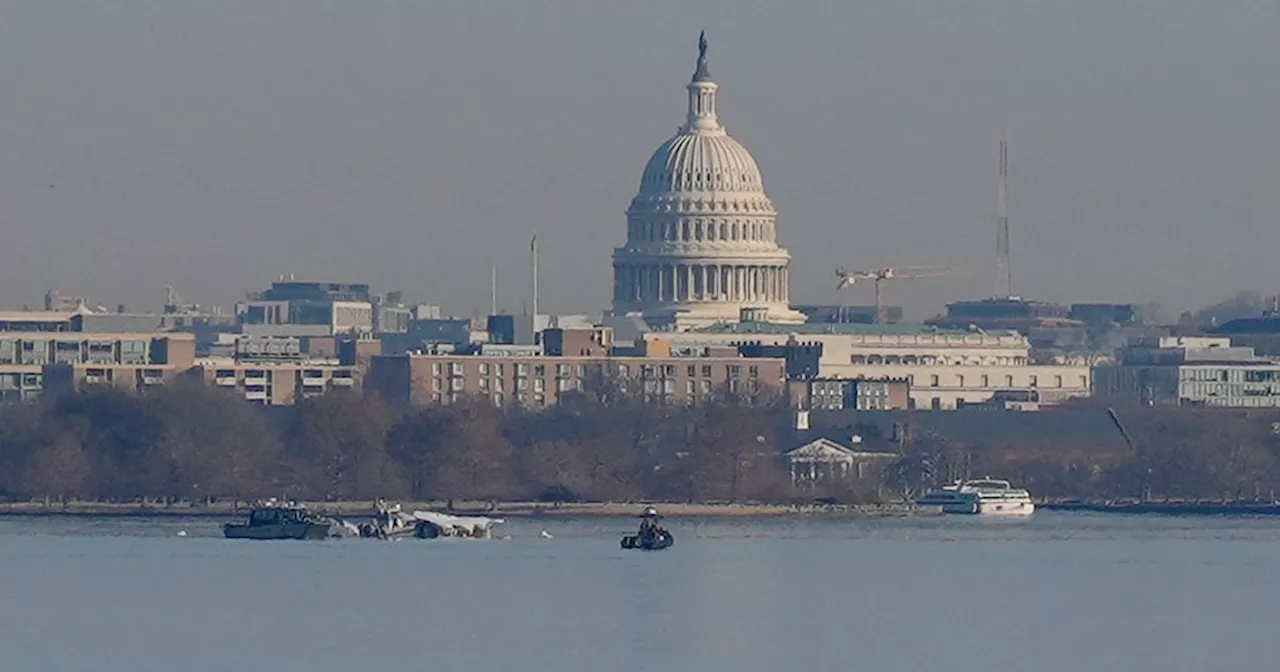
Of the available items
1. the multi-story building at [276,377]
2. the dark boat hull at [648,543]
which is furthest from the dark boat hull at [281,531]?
the multi-story building at [276,377]

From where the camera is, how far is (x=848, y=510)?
477 feet

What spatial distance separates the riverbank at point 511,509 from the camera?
139000mm

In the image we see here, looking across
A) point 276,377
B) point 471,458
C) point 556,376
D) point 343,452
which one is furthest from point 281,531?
point 276,377

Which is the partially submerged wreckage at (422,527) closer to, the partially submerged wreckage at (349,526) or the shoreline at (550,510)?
the partially submerged wreckage at (349,526)

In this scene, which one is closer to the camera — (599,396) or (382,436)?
(382,436)

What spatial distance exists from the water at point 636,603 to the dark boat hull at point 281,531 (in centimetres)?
98

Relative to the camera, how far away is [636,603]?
91.1m

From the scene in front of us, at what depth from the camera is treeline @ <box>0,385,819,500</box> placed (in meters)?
144

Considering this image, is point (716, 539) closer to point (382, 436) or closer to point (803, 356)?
point (382, 436)

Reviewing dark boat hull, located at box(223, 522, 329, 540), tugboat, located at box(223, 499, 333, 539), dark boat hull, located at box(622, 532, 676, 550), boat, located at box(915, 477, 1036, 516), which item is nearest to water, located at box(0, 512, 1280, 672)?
dark boat hull, located at box(622, 532, 676, 550)

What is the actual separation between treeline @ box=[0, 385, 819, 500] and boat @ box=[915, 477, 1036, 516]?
13.6 feet

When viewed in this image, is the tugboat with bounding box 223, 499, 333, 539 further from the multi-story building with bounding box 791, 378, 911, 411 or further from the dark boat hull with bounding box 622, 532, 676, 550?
the multi-story building with bounding box 791, 378, 911, 411

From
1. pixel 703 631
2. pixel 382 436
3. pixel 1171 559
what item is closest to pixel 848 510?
pixel 382 436

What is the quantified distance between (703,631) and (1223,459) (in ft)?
254
